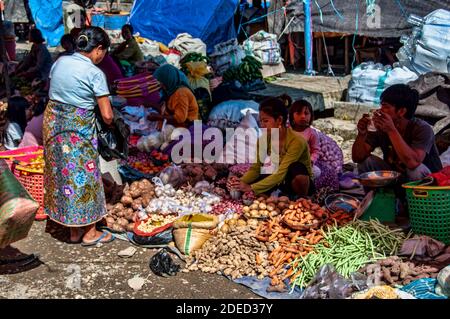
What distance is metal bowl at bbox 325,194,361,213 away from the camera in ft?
15.6

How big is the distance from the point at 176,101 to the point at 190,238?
2.41 m

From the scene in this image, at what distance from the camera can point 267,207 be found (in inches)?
186

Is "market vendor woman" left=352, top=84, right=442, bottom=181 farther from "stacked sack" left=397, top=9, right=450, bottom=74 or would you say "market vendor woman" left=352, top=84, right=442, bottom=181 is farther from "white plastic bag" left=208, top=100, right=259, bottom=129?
"stacked sack" left=397, top=9, right=450, bottom=74

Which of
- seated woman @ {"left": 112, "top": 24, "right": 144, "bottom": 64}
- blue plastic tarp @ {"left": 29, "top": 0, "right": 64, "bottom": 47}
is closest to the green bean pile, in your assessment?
seated woman @ {"left": 112, "top": 24, "right": 144, "bottom": 64}

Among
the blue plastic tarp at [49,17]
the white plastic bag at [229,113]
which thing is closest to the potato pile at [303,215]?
the white plastic bag at [229,113]

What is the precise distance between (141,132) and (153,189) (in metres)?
1.49

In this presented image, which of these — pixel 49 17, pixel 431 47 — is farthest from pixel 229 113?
pixel 49 17

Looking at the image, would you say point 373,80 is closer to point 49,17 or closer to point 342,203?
point 342,203

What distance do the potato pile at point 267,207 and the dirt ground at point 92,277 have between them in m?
0.74

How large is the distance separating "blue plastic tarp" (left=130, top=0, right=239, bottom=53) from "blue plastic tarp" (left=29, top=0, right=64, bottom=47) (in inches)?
198

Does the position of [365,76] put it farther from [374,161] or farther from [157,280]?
[157,280]

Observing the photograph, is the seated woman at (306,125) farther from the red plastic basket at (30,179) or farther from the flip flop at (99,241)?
the red plastic basket at (30,179)
